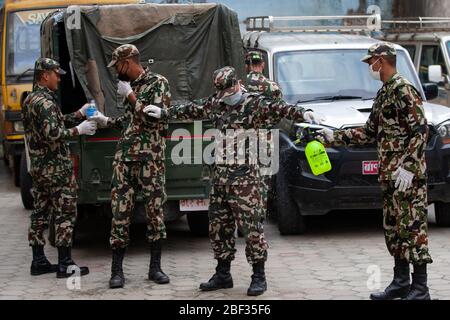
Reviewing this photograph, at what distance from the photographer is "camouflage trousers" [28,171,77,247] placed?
27.5 feet

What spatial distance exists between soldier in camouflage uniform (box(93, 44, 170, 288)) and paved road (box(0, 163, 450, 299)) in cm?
36

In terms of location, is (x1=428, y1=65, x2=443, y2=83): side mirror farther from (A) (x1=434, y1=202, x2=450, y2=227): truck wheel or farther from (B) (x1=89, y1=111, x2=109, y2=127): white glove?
(B) (x1=89, y1=111, x2=109, y2=127): white glove

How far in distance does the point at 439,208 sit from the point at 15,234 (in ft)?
15.0

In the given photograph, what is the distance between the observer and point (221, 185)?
297 inches

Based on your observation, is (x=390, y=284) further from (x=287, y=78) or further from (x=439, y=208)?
(x=287, y=78)

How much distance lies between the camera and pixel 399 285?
23.8 ft

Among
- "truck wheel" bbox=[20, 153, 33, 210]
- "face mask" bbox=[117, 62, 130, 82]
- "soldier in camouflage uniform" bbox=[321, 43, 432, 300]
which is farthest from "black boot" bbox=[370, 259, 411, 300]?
"truck wheel" bbox=[20, 153, 33, 210]

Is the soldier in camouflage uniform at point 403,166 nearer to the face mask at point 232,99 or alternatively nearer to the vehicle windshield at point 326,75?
the face mask at point 232,99

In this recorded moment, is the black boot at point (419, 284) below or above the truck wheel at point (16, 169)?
below

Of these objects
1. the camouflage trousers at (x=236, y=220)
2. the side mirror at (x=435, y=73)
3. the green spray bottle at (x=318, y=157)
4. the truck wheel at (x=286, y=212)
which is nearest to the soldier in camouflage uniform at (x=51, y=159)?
the camouflage trousers at (x=236, y=220)

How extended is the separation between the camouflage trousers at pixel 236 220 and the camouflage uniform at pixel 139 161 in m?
0.63

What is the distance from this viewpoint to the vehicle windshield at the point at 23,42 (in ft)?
44.7
